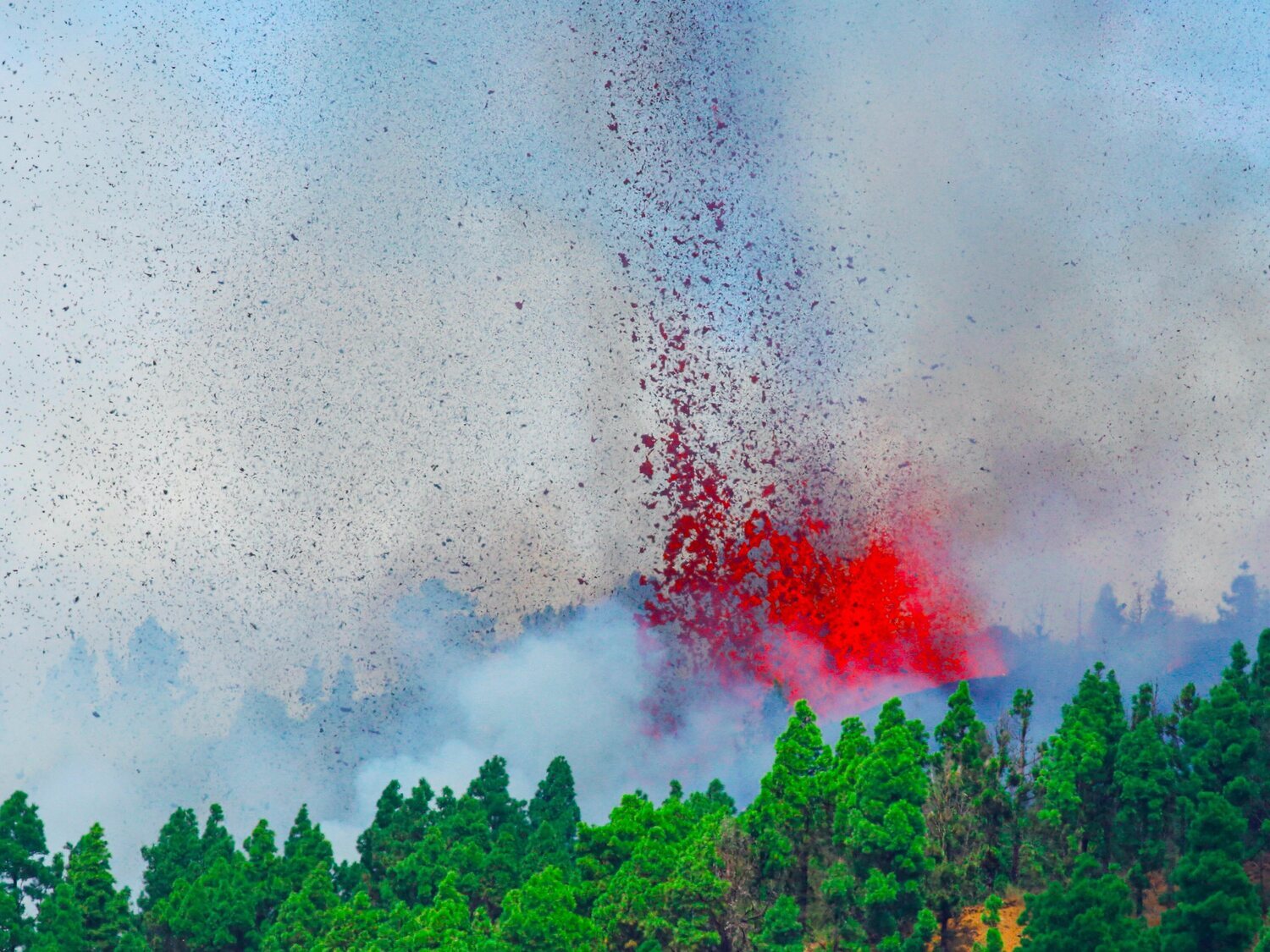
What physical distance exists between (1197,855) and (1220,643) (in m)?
31.5

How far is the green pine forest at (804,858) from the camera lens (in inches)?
1859

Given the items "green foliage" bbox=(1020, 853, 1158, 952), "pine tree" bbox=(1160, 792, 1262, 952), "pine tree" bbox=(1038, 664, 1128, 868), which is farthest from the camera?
"pine tree" bbox=(1038, 664, 1128, 868)

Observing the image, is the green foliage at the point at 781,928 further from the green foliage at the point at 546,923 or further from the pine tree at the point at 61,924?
the pine tree at the point at 61,924

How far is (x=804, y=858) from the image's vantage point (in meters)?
48.7

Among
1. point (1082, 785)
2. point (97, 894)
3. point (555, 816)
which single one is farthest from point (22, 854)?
point (1082, 785)

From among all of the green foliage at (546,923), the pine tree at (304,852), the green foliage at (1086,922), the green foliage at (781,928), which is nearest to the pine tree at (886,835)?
the green foliage at (781,928)

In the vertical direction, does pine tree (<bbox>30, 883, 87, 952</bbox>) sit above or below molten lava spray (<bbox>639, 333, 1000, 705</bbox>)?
below

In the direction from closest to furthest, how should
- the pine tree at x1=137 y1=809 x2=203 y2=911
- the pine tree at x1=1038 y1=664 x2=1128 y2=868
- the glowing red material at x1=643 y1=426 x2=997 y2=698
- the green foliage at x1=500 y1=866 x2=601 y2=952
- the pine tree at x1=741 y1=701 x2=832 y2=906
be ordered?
the green foliage at x1=500 y1=866 x2=601 y2=952
the pine tree at x1=741 y1=701 x2=832 y2=906
the pine tree at x1=1038 y1=664 x2=1128 y2=868
the pine tree at x1=137 y1=809 x2=203 y2=911
the glowing red material at x1=643 y1=426 x2=997 y2=698

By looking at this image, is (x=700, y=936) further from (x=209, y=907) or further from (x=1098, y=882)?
(x=209, y=907)

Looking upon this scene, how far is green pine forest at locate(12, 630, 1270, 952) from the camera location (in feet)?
155

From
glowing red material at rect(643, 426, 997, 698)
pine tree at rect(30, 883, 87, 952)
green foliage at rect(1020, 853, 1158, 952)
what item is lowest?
green foliage at rect(1020, 853, 1158, 952)

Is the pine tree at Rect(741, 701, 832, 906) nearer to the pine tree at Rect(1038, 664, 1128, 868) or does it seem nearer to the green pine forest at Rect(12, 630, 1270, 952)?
the green pine forest at Rect(12, 630, 1270, 952)

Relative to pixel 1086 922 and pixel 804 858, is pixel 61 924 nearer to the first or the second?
pixel 804 858

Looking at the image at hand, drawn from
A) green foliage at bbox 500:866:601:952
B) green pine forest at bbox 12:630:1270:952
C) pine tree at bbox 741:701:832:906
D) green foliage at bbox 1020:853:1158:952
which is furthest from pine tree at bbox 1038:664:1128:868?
green foliage at bbox 500:866:601:952
